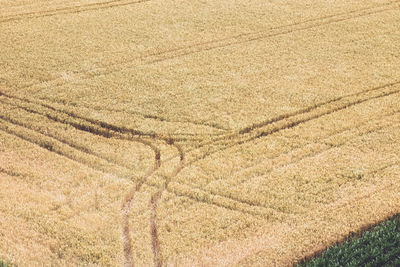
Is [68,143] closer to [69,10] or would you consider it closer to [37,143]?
[37,143]

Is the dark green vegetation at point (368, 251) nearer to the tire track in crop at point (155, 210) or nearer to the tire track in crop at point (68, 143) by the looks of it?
the tire track in crop at point (155, 210)

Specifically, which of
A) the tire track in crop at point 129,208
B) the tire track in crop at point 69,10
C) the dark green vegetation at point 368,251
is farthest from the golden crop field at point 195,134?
the dark green vegetation at point 368,251

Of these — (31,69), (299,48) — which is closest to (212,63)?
(299,48)

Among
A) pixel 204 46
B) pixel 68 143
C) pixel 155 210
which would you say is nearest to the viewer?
pixel 155 210

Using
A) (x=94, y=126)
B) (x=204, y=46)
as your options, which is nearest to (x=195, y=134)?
(x=94, y=126)

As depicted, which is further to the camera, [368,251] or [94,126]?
[94,126]

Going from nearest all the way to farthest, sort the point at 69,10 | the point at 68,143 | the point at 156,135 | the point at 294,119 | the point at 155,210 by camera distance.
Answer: the point at 155,210, the point at 68,143, the point at 156,135, the point at 294,119, the point at 69,10

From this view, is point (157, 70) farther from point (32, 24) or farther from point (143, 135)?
point (32, 24)

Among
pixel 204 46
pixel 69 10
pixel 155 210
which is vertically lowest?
pixel 155 210
